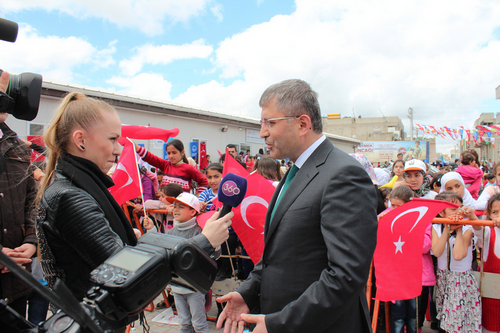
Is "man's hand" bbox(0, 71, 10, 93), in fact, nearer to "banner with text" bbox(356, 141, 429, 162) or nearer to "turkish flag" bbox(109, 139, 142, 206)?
"turkish flag" bbox(109, 139, 142, 206)

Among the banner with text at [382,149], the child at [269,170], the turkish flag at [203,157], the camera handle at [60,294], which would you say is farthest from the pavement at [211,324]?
the banner with text at [382,149]

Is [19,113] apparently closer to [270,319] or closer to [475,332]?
[270,319]

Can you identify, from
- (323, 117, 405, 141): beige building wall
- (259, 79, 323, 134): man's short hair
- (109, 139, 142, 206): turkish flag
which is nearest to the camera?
(259, 79, 323, 134): man's short hair

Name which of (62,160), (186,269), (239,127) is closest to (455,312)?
(186,269)

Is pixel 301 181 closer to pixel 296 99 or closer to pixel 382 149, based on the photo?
pixel 296 99

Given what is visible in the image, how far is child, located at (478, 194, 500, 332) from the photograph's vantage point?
3.08m

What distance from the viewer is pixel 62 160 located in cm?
148

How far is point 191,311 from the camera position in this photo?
3.56 metres

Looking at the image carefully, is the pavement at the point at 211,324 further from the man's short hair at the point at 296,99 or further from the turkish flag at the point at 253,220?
the man's short hair at the point at 296,99

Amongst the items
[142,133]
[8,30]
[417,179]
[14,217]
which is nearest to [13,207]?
[14,217]

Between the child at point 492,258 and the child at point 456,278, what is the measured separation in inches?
3.8

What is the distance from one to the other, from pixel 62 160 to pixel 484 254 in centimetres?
394

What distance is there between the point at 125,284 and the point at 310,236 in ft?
3.03

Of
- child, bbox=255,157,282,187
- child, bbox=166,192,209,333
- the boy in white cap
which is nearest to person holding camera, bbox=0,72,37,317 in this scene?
child, bbox=166,192,209,333
